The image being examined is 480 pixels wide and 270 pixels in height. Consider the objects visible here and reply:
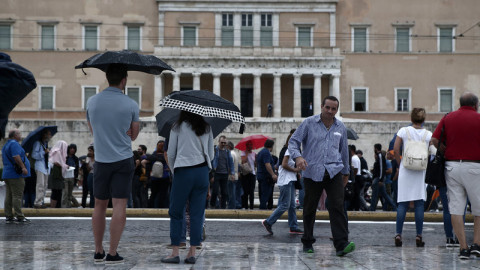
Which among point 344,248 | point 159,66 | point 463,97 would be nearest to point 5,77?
point 159,66

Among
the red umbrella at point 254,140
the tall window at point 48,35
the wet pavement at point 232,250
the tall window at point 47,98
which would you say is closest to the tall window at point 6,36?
the tall window at point 48,35

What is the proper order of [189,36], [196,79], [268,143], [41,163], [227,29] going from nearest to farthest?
[268,143], [41,163], [196,79], [189,36], [227,29]

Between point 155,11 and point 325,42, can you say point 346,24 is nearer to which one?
point 325,42

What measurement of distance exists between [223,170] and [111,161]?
31.5 ft

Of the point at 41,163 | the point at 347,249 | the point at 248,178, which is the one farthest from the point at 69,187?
the point at 347,249

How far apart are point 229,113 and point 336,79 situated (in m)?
42.7

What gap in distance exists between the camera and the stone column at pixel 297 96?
49.6 meters

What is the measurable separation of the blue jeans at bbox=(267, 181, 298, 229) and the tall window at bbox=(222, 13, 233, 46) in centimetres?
4098

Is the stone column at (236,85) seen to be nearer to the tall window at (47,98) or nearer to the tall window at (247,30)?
the tall window at (247,30)

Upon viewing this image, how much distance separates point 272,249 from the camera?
28.2ft

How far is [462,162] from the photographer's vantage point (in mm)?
8266

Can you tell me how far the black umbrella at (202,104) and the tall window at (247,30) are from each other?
44.0m

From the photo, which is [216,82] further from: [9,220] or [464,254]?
[464,254]

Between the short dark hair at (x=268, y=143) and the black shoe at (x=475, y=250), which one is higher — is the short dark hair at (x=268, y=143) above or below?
above
